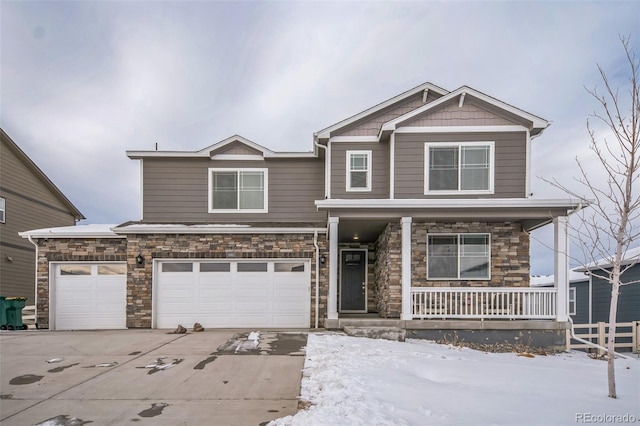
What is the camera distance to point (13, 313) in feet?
36.8

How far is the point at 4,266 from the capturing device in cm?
1458

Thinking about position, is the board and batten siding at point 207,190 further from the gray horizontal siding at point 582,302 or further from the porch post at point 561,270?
the gray horizontal siding at point 582,302

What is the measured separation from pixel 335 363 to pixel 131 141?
36383 mm

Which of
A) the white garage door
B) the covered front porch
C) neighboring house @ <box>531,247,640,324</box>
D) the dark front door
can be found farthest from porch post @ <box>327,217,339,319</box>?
neighboring house @ <box>531,247,640,324</box>

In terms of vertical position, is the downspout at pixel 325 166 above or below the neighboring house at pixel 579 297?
above

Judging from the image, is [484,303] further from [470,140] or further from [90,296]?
[90,296]

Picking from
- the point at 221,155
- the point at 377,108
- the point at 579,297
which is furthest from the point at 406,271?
the point at 579,297

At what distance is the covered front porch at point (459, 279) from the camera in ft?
29.6

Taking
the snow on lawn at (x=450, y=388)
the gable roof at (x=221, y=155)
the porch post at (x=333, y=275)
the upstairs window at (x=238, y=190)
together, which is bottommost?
the snow on lawn at (x=450, y=388)

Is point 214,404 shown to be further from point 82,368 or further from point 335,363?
point 82,368

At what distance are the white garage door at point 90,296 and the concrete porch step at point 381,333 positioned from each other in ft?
22.8

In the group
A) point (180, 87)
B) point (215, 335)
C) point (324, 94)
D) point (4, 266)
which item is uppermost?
point (324, 94)

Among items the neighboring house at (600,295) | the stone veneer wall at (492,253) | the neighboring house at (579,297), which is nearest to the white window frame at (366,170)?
the stone veneer wall at (492,253)

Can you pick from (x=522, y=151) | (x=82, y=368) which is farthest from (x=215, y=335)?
(x=522, y=151)
